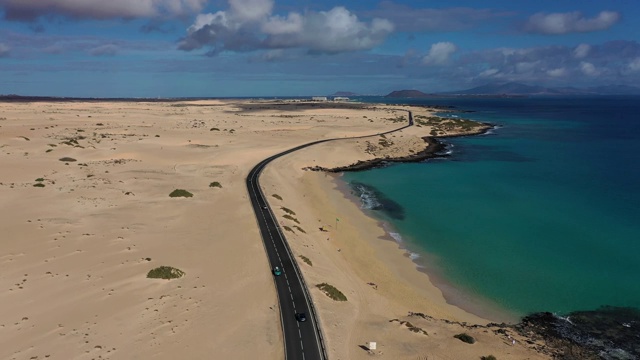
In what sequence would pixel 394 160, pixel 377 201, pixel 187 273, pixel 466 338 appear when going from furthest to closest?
1. pixel 394 160
2. pixel 377 201
3. pixel 187 273
4. pixel 466 338

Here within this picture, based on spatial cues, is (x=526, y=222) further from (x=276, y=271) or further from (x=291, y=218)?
(x=276, y=271)

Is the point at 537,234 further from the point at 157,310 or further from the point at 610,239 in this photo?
the point at 157,310

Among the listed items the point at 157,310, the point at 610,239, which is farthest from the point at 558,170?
the point at 157,310

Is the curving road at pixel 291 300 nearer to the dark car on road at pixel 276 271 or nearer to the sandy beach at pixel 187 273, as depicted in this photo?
the dark car on road at pixel 276 271

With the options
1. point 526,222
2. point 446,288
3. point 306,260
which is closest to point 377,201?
point 526,222

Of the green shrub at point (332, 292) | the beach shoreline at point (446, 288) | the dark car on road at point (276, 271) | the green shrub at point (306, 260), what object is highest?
the dark car on road at point (276, 271)

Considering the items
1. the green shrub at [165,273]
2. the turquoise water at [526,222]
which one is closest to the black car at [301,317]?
the green shrub at [165,273]
